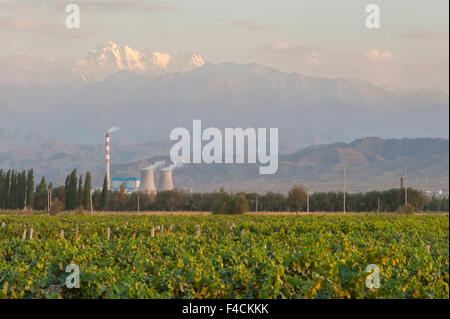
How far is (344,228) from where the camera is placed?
26891 millimetres

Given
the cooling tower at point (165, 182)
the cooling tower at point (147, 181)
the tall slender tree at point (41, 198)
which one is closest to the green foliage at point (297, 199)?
the tall slender tree at point (41, 198)

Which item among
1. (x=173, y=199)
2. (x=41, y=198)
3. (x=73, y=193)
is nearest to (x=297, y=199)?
(x=173, y=199)

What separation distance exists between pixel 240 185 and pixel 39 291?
181819mm

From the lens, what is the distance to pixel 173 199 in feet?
263

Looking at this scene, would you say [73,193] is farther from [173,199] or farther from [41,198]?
[173,199]

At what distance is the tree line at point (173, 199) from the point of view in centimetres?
7325

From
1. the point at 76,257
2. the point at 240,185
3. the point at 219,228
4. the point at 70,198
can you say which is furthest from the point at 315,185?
the point at 76,257

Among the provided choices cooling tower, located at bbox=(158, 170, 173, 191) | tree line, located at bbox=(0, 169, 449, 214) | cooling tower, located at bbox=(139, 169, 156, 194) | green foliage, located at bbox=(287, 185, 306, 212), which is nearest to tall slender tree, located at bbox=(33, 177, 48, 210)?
tree line, located at bbox=(0, 169, 449, 214)

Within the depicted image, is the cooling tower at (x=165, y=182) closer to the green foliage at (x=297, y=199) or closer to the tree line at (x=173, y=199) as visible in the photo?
the tree line at (x=173, y=199)

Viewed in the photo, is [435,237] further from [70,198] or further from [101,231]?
[70,198]

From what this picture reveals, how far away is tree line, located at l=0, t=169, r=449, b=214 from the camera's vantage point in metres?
73.2

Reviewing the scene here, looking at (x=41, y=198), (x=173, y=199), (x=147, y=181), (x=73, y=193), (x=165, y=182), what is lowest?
(x=173, y=199)

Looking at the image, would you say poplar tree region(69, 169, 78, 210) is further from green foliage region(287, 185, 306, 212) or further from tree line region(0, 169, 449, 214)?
green foliage region(287, 185, 306, 212)

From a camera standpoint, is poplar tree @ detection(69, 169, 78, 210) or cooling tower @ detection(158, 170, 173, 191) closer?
poplar tree @ detection(69, 169, 78, 210)
